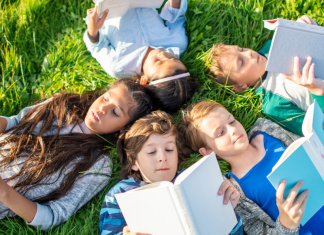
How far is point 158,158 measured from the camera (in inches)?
80.0

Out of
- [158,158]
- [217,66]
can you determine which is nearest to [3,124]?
[158,158]

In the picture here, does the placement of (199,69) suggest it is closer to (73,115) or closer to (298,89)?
(298,89)

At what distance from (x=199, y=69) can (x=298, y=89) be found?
1031 mm

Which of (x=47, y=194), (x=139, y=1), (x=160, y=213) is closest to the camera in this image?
(x=160, y=213)

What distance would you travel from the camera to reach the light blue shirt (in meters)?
2.86

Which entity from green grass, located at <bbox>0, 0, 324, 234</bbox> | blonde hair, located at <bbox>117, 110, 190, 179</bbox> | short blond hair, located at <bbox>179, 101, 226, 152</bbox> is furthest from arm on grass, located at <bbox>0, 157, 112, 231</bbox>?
green grass, located at <bbox>0, 0, 324, 234</bbox>

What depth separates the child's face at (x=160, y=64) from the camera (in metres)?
2.58

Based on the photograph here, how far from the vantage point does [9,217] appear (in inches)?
89.0

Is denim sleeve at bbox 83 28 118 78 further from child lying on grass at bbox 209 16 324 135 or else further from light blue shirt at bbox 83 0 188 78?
child lying on grass at bbox 209 16 324 135

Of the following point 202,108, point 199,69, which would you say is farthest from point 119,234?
point 199,69

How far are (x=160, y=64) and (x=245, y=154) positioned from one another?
3.99 feet

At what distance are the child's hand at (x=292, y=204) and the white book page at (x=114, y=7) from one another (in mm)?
2169

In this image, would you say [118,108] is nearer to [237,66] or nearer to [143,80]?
[143,80]

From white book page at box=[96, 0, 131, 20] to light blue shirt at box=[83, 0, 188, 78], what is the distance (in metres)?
0.21
